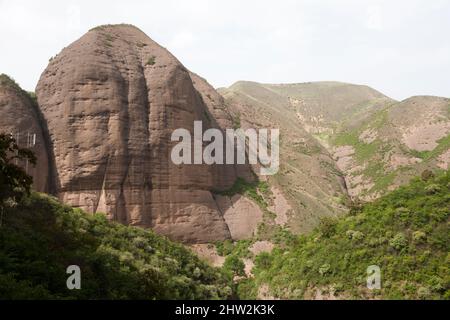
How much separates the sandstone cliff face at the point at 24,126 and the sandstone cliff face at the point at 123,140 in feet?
4.75

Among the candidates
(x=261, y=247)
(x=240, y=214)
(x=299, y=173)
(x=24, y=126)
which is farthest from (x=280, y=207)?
(x=24, y=126)

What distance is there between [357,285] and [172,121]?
31.5m

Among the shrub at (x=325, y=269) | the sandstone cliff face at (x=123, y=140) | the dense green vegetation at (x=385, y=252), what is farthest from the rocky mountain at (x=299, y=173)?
the shrub at (x=325, y=269)

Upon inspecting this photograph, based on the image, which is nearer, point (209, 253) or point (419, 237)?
point (419, 237)

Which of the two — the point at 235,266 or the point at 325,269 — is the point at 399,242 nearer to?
the point at 325,269

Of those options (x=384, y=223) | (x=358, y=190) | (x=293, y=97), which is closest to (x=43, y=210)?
(x=384, y=223)

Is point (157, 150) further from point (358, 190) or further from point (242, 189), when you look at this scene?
point (358, 190)

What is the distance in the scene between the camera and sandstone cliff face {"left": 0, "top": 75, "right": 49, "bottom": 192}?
4462cm

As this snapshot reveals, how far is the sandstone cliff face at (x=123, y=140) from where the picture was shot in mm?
46938

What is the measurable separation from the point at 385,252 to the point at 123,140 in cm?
3138

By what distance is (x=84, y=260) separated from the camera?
21.9m

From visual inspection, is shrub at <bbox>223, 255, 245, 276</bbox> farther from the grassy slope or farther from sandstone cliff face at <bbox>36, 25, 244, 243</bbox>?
the grassy slope

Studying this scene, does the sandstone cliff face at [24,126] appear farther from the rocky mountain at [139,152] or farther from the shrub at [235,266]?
the shrub at [235,266]
